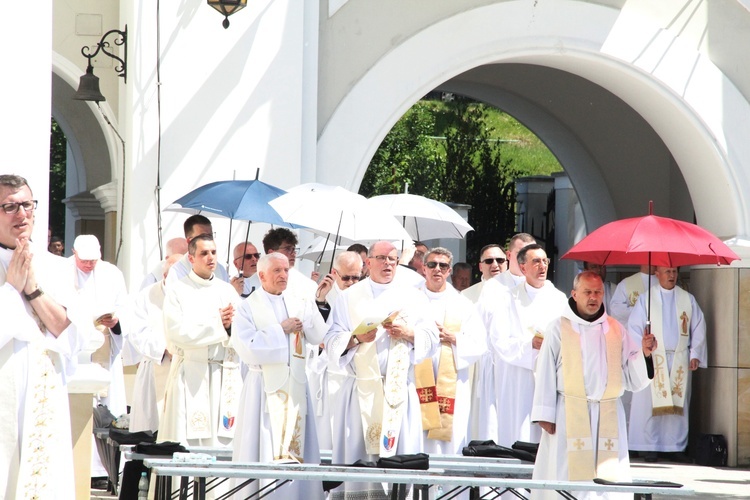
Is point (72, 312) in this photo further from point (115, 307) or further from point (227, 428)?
point (115, 307)

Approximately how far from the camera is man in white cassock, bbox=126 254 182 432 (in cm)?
907

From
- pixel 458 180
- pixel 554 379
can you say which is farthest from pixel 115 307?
pixel 458 180

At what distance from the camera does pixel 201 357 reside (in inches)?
343

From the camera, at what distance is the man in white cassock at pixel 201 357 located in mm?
8508

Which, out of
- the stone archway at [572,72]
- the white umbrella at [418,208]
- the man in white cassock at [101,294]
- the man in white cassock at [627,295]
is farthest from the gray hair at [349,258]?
the man in white cassock at [627,295]

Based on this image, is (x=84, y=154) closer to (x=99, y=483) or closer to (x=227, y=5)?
(x=227, y=5)

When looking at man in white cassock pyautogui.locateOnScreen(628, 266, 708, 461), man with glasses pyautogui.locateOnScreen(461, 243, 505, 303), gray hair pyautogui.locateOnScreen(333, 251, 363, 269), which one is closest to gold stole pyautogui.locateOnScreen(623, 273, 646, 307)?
man in white cassock pyautogui.locateOnScreen(628, 266, 708, 461)

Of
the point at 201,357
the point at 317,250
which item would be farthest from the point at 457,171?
the point at 201,357

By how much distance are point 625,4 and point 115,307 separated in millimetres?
5585

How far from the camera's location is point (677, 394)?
41.3ft

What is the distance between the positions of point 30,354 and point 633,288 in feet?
28.1

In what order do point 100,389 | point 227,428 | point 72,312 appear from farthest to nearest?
point 227,428 → point 100,389 → point 72,312

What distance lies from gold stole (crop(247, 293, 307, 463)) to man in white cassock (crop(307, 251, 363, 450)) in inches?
23.2

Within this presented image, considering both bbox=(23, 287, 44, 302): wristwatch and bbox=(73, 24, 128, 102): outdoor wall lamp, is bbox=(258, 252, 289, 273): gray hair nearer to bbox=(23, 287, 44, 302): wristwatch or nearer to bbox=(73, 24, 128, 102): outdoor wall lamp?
bbox=(23, 287, 44, 302): wristwatch
